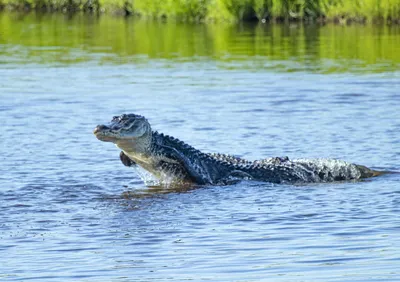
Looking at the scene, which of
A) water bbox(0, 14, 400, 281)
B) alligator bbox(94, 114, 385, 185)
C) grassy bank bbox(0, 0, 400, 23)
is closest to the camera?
water bbox(0, 14, 400, 281)

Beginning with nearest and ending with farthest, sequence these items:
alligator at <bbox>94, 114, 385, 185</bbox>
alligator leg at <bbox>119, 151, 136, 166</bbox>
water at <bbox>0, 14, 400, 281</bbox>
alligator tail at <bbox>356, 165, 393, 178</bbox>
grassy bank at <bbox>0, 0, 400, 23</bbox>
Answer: water at <bbox>0, 14, 400, 281</bbox> → alligator at <bbox>94, 114, 385, 185</bbox> → alligator leg at <bbox>119, 151, 136, 166</bbox> → alligator tail at <bbox>356, 165, 393, 178</bbox> → grassy bank at <bbox>0, 0, 400, 23</bbox>

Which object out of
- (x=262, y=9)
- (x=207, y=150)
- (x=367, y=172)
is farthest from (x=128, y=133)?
(x=262, y=9)

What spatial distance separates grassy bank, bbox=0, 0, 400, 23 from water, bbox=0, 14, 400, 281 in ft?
40.5

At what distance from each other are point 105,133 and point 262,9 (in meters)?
40.4

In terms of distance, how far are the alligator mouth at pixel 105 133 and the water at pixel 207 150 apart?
0.65 m

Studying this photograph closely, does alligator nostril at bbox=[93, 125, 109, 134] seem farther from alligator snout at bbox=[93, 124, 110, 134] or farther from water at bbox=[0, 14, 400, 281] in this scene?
water at bbox=[0, 14, 400, 281]

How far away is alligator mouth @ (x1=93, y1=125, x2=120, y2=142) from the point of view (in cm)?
1237

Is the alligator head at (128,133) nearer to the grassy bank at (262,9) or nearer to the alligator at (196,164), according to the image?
the alligator at (196,164)

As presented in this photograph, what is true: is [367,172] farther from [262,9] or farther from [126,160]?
[262,9]

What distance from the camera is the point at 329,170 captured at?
45.2ft

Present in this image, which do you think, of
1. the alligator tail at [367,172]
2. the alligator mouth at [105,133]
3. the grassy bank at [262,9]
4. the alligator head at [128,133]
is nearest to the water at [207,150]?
the alligator tail at [367,172]

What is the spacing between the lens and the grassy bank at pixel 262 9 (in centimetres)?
4738

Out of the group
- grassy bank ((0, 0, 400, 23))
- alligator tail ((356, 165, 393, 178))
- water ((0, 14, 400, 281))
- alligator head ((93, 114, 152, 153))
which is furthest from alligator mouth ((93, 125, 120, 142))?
grassy bank ((0, 0, 400, 23))

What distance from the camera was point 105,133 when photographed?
12438mm
